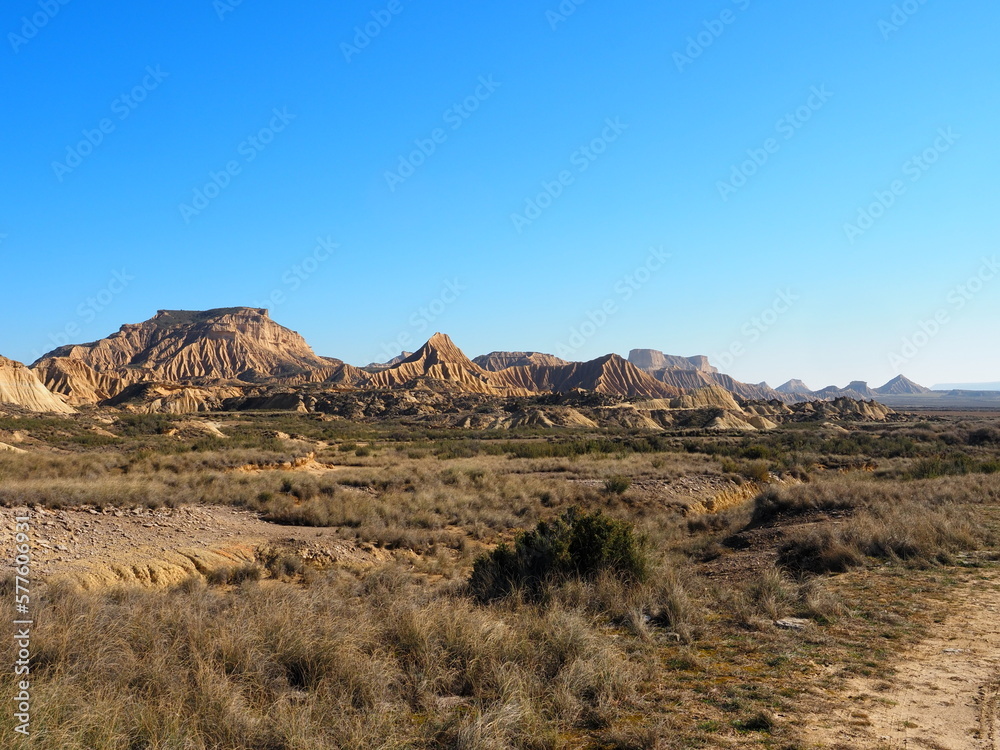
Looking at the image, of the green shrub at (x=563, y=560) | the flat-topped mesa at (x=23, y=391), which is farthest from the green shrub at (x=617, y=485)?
the flat-topped mesa at (x=23, y=391)

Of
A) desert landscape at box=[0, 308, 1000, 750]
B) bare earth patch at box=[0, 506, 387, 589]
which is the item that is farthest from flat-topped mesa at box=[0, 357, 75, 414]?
bare earth patch at box=[0, 506, 387, 589]

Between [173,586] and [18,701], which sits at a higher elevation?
[18,701]

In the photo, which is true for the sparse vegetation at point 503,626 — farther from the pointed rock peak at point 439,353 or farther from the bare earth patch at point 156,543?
the pointed rock peak at point 439,353

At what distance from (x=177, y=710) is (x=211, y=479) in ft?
58.8

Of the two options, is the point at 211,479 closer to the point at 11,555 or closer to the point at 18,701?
the point at 11,555

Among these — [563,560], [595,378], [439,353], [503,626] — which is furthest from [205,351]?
[503,626]

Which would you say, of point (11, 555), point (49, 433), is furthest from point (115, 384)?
point (11, 555)

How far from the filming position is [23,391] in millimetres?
69938

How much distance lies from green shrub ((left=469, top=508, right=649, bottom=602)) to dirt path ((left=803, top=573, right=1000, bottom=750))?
372 cm

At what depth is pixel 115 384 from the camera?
109750 mm

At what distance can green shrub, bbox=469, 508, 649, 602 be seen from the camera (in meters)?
8.87

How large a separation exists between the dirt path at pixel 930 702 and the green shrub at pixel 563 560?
3723 mm

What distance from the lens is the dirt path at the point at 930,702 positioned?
4.34m

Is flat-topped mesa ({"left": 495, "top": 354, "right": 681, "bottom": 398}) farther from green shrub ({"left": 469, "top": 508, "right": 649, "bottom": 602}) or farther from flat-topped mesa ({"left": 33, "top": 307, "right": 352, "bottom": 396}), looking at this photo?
green shrub ({"left": 469, "top": 508, "right": 649, "bottom": 602})
